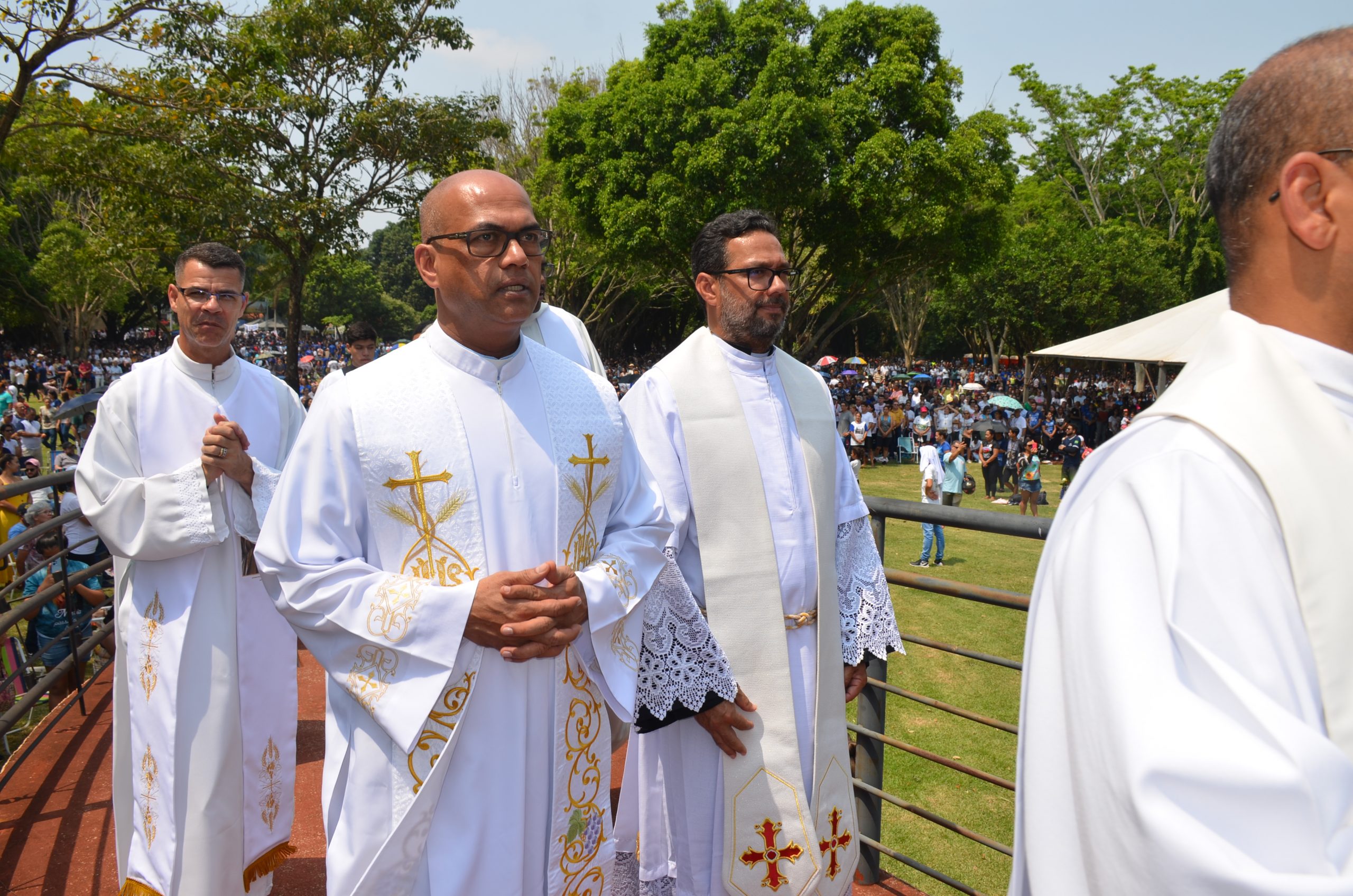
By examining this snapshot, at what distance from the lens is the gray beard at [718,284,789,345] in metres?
3.18

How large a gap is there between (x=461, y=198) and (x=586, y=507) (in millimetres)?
838

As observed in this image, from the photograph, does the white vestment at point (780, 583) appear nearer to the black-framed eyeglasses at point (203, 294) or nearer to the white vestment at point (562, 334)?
the white vestment at point (562, 334)

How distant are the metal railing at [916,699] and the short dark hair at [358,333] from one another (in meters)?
4.32

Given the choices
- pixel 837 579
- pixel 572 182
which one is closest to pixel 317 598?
pixel 837 579

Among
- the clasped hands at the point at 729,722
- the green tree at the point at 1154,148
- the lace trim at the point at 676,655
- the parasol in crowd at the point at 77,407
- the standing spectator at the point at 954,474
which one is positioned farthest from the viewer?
the green tree at the point at 1154,148

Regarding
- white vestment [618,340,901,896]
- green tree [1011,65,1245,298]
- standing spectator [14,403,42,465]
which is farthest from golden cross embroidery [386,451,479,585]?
green tree [1011,65,1245,298]

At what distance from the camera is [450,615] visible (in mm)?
2127

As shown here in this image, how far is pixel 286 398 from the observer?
3.94m

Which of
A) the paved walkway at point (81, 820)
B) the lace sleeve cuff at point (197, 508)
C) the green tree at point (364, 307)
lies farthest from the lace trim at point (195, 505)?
the green tree at point (364, 307)

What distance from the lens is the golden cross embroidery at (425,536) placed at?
2.26m

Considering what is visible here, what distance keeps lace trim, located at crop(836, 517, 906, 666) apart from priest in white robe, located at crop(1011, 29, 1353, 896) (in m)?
1.84

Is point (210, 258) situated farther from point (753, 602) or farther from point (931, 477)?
point (931, 477)

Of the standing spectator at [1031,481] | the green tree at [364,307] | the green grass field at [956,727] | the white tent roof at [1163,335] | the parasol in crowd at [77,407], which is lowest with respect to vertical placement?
the green grass field at [956,727]

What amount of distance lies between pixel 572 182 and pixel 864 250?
23.5ft
